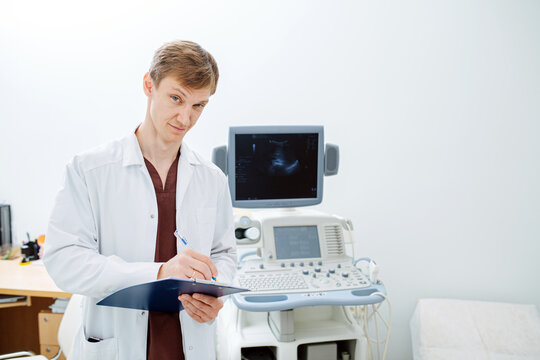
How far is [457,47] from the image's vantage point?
245 cm

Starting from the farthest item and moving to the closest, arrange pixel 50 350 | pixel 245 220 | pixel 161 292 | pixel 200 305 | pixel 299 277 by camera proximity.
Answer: pixel 50 350
pixel 245 220
pixel 299 277
pixel 200 305
pixel 161 292

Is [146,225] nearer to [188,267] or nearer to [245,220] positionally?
[188,267]

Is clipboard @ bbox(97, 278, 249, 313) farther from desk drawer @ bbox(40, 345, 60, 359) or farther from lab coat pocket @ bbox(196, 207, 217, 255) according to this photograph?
desk drawer @ bbox(40, 345, 60, 359)

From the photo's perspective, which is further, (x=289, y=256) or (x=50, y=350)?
(x=50, y=350)

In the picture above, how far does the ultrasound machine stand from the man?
0.40 metres

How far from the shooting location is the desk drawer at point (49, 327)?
201cm

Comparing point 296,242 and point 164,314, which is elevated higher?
point 296,242

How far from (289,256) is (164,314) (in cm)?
70

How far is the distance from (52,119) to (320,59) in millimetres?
1797

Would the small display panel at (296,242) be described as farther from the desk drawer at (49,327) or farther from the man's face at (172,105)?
the desk drawer at (49,327)

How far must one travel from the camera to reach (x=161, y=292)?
92 cm

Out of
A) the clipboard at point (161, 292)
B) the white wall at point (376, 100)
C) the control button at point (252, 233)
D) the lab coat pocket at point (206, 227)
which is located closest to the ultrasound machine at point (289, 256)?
the control button at point (252, 233)

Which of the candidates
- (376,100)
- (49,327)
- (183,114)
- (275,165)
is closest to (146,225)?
(183,114)

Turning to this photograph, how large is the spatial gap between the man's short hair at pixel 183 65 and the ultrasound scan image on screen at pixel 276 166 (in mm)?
605
